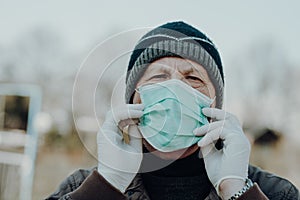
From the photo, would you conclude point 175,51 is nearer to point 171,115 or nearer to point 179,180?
point 171,115

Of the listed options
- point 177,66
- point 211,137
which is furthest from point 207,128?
point 177,66

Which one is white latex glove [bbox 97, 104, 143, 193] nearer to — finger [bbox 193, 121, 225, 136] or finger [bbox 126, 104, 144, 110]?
finger [bbox 126, 104, 144, 110]

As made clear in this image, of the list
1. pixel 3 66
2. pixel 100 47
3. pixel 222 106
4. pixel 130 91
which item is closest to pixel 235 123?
pixel 222 106

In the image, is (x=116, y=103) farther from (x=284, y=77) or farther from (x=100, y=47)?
(x=284, y=77)

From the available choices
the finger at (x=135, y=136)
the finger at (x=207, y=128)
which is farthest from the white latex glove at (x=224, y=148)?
the finger at (x=135, y=136)

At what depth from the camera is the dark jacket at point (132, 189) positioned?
1001mm

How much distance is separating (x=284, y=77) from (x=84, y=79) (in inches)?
278

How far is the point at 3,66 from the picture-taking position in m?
7.39

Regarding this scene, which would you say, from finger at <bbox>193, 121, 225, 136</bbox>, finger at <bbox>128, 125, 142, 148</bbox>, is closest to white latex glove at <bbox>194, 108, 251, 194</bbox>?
finger at <bbox>193, 121, 225, 136</bbox>

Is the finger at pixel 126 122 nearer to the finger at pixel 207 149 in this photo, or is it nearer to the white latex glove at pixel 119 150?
the white latex glove at pixel 119 150

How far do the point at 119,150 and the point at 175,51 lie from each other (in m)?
0.23

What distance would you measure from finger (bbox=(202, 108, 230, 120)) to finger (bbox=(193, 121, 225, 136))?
0.01 meters

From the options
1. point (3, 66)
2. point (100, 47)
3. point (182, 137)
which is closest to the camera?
point (182, 137)

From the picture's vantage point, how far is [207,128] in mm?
1024
